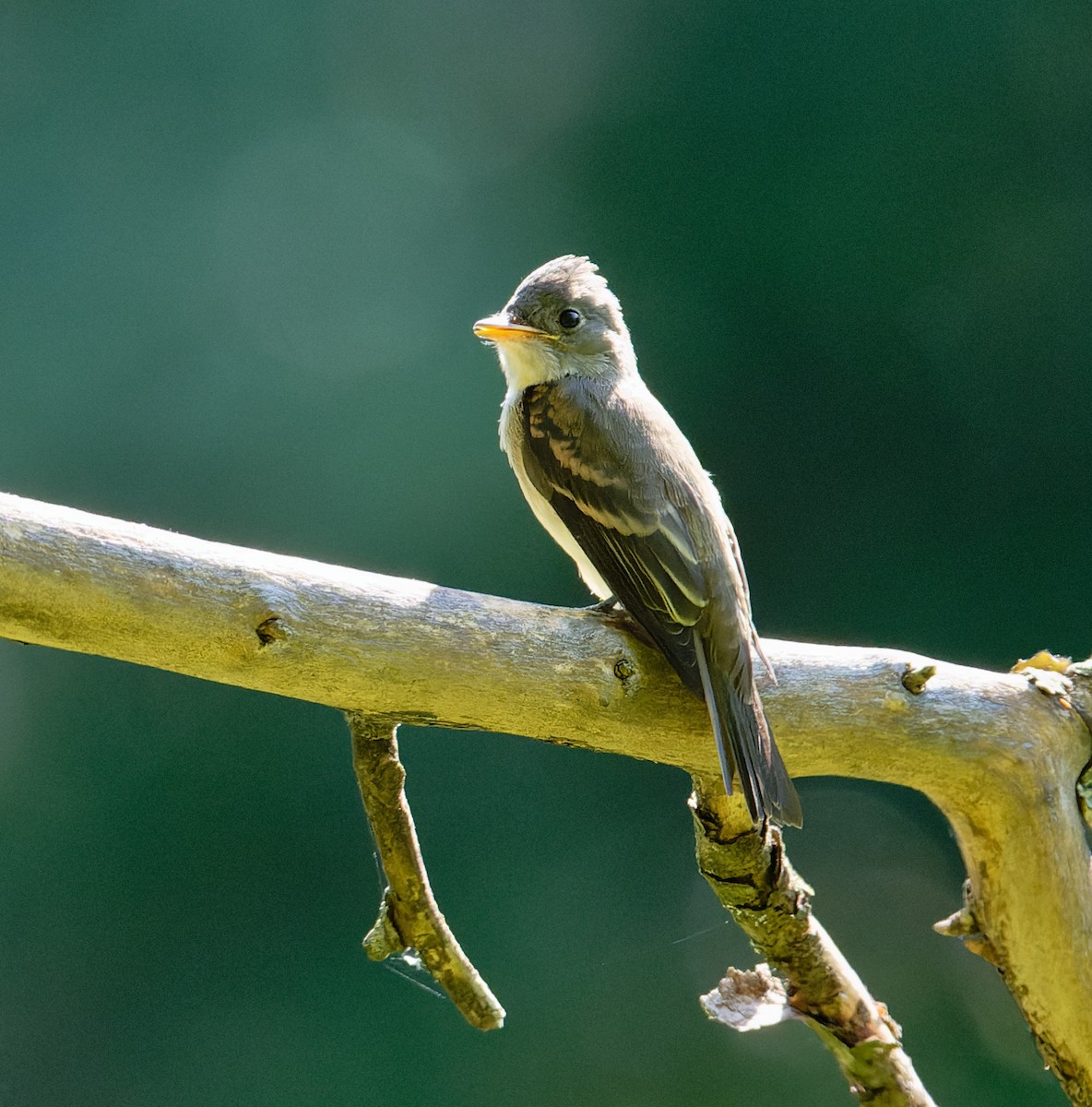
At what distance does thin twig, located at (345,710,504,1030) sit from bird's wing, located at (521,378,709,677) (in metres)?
0.46

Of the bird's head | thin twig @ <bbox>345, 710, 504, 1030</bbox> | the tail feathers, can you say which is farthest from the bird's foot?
the bird's head

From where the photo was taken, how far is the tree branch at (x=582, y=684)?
1.72m

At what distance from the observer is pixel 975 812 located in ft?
7.06

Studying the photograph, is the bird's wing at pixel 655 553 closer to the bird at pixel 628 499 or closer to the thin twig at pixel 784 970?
the bird at pixel 628 499

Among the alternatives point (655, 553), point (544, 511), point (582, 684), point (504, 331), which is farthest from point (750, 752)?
point (504, 331)

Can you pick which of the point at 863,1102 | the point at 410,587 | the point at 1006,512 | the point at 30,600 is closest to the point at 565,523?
the point at 410,587

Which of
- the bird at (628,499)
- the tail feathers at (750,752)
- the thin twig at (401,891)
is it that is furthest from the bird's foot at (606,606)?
the thin twig at (401,891)

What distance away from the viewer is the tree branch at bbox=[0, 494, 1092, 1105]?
67.7 inches

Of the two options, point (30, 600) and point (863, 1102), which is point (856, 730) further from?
point (30, 600)

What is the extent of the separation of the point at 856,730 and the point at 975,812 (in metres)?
0.28

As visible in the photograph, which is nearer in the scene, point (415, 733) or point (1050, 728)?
point (1050, 728)

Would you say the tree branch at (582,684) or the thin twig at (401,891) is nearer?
the tree branch at (582,684)

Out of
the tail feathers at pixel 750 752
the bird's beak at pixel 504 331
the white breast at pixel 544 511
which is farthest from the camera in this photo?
the bird's beak at pixel 504 331

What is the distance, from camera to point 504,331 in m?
2.62
